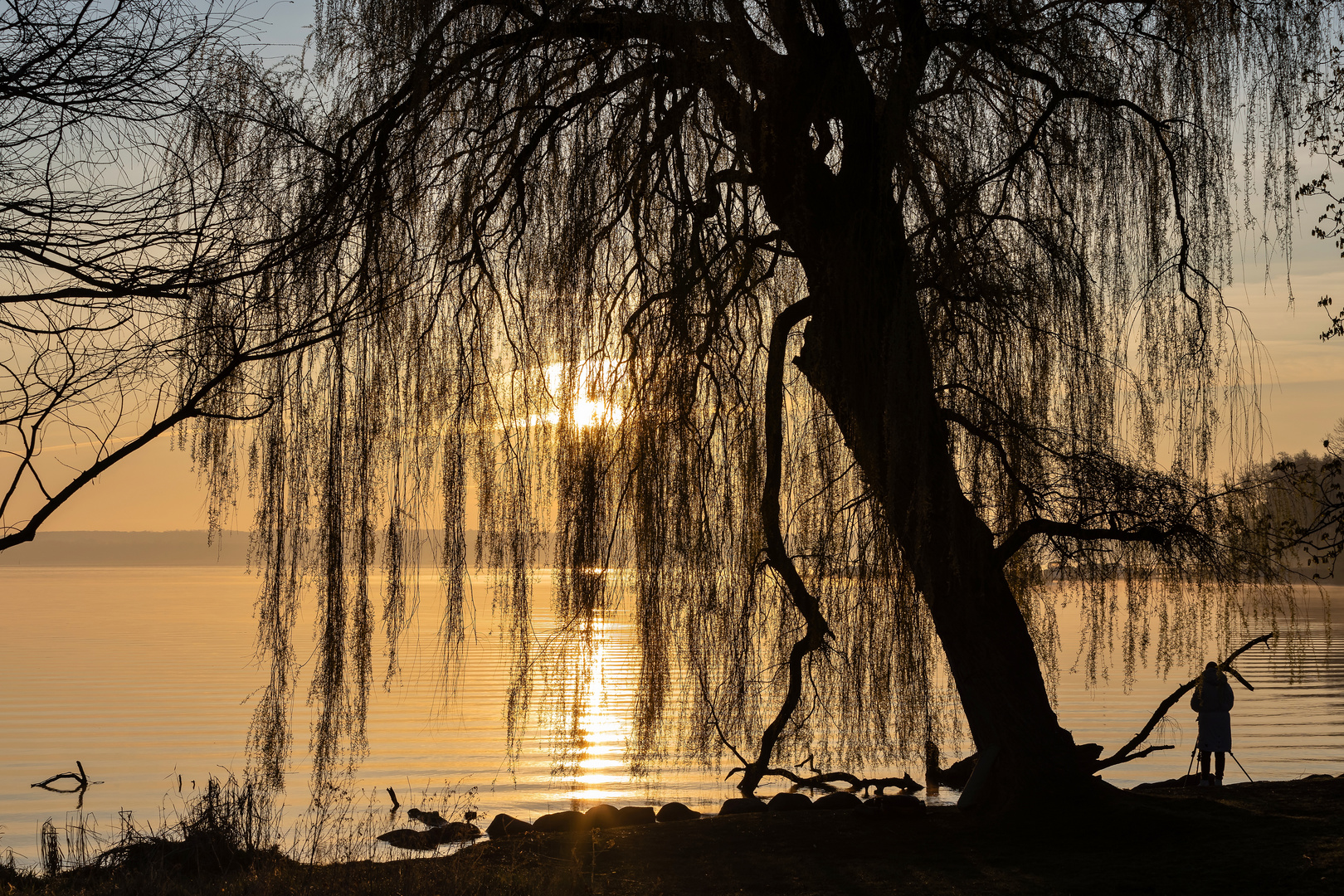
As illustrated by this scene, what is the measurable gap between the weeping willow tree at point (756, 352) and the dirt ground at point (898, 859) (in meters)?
0.49

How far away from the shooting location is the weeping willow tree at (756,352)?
472cm

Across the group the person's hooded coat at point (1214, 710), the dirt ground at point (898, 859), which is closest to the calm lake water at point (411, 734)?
the dirt ground at point (898, 859)

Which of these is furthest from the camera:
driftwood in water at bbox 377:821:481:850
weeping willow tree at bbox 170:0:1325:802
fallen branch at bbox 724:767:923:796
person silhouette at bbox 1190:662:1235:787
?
driftwood in water at bbox 377:821:481:850

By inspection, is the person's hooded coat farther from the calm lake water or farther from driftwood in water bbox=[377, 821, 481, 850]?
driftwood in water bbox=[377, 821, 481, 850]

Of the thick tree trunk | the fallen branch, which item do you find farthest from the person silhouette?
the thick tree trunk

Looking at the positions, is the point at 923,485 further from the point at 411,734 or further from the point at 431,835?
the point at 411,734

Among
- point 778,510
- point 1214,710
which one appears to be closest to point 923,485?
point 778,510

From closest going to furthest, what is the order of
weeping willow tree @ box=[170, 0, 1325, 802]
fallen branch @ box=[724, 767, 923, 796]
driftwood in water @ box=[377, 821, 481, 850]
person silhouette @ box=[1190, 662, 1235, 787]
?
weeping willow tree @ box=[170, 0, 1325, 802], fallen branch @ box=[724, 767, 923, 796], person silhouette @ box=[1190, 662, 1235, 787], driftwood in water @ box=[377, 821, 481, 850]

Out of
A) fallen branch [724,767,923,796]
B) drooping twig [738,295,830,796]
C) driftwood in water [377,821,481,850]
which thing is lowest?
driftwood in water [377,821,481,850]

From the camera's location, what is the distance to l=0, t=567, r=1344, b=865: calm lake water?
14.4 m

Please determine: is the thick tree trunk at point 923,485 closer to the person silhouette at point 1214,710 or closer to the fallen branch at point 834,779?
the fallen branch at point 834,779

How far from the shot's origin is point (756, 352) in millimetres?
5074

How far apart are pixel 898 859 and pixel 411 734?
55.5 ft

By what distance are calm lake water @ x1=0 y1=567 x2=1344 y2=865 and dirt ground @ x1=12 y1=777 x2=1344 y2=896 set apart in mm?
547
